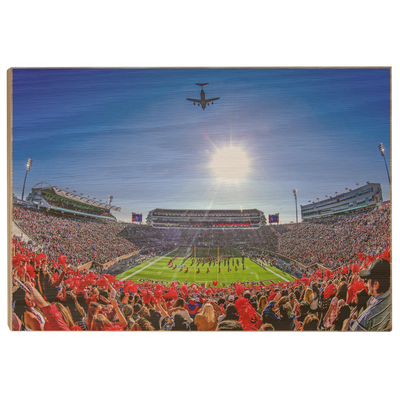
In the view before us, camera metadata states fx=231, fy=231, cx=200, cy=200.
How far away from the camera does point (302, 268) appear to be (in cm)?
506

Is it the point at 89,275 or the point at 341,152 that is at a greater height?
the point at 341,152

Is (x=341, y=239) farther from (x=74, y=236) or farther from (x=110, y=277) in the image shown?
(x=74, y=236)

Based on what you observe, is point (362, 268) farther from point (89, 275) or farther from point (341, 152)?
point (89, 275)

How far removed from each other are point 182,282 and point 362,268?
3.91 metres

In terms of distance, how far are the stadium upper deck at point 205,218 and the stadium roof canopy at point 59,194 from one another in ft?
4.16

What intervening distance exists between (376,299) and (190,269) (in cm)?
405

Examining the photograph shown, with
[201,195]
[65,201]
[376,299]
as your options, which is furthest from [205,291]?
[376,299]

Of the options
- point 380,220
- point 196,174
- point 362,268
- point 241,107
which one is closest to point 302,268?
point 362,268

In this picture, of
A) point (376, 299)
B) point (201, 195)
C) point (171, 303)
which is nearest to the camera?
point (171, 303)

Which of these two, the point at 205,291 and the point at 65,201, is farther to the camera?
the point at 65,201

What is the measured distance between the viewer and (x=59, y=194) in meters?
4.99

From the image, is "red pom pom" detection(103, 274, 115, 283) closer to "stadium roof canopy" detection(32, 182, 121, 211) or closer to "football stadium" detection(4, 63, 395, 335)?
"football stadium" detection(4, 63, 395, 335)
